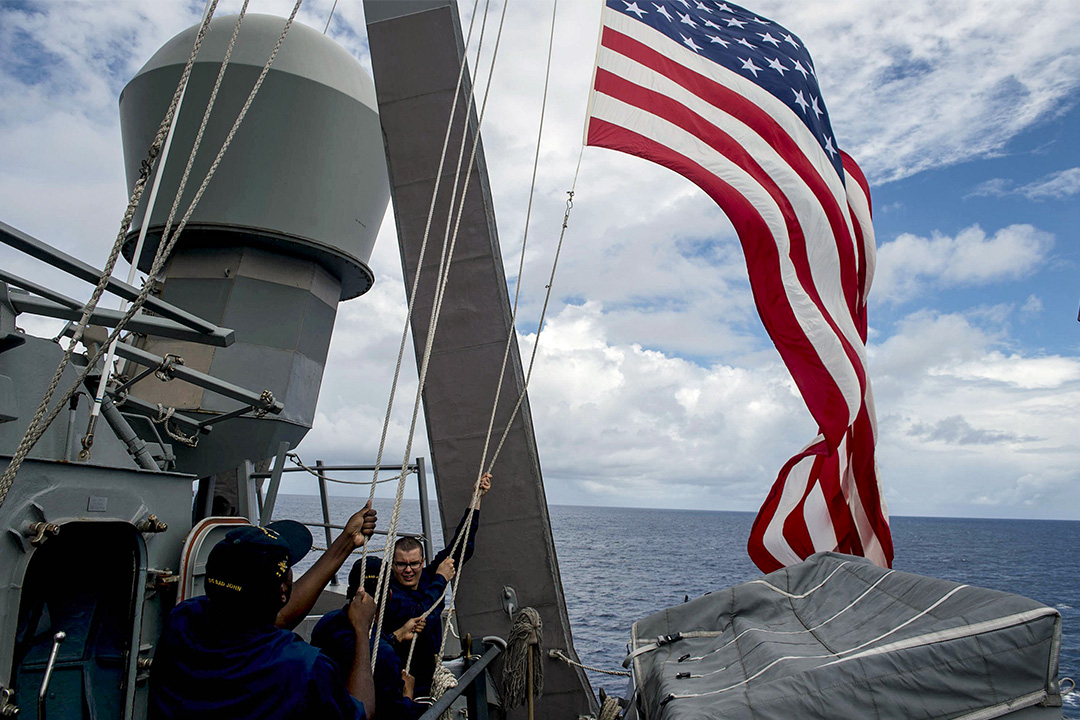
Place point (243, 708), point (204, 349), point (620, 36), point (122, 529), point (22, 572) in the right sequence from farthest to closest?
point (204, 349) < point (620, 36) < point (122, 529) < point (22, 572) < point (243, 708)

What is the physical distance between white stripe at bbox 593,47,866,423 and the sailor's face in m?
3.36

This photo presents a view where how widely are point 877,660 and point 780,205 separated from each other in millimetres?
3764

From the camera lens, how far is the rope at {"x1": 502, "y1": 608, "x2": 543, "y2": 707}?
4672mm

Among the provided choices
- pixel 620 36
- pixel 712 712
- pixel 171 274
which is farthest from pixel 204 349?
pixel 712 712

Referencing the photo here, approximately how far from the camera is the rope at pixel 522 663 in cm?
467

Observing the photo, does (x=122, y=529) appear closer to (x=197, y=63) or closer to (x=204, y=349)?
(x=204, y=349)

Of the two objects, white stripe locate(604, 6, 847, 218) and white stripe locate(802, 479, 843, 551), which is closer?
white stripe locate(802, 479, 843, 551)

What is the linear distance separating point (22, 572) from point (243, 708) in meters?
1.74

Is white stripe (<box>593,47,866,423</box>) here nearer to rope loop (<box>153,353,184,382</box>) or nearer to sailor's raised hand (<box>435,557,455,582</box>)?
sailor's raised hand (<box>435,557,455,582</box>)

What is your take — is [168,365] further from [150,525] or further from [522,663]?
[522,663]

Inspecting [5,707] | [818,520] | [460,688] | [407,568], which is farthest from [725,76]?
[5,707]

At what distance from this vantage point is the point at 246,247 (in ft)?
33.9

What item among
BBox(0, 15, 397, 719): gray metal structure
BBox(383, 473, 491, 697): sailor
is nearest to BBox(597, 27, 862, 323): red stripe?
BBox(383, 473, 491, 697): sailor

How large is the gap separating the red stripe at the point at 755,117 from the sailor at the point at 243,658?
17.2 ft
